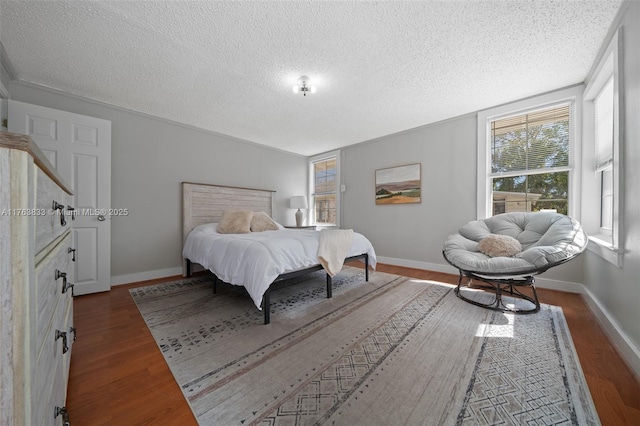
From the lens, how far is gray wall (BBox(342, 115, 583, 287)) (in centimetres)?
343

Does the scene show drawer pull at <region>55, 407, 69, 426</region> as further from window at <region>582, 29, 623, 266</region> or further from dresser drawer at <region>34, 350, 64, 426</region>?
window at <region>582, 29, 623, 266</region>

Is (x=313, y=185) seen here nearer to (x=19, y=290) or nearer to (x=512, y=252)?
(x=512, y=252)

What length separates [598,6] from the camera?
1.68 m

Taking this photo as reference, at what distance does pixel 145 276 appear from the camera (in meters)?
3.30

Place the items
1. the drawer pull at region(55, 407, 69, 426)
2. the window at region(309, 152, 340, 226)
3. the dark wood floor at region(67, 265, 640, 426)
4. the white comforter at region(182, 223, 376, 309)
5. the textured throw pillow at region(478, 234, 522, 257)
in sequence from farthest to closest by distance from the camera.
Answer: the window at region(309, 152, 340, 226), the textured throw pillow at region(478, 234, 522, 257), the white comforter at region(182, 223, 376, 309), the dark wood floor at region(67, 265, 640, 426), the drawer pull at region(55, 407, 69, 426)

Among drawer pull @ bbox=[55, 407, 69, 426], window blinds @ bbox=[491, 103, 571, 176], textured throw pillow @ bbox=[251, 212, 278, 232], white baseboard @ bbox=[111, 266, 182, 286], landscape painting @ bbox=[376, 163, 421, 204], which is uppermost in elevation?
window blinds @ bbox=[491, 103, 571, 176]

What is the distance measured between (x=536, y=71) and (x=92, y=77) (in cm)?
466

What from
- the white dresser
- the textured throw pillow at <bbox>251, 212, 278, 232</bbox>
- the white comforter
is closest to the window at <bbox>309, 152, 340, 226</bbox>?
the textured throw pillow at <bbox>251, 212, 278, 232</bbox>

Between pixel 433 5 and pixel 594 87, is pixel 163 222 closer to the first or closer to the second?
pixel 433 5

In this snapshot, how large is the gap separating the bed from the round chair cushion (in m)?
1.16

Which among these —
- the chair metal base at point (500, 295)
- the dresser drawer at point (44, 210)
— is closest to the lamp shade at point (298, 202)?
the chair metal base at point (500, 295)

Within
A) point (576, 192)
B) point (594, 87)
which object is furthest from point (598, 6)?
point (576, 192)

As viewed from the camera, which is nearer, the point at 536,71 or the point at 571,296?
the point at 536,71

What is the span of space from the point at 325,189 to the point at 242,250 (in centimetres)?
345
